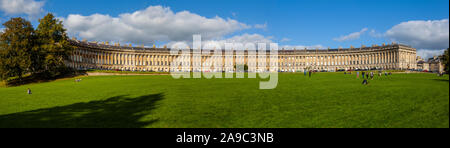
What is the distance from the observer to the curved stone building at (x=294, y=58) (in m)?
126

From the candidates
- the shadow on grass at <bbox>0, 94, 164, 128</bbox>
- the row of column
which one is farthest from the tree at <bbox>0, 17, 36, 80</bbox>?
the row of column

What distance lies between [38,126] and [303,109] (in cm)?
1415

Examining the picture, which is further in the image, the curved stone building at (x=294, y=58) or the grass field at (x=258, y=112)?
the curved stone building at (x=294, y=58)

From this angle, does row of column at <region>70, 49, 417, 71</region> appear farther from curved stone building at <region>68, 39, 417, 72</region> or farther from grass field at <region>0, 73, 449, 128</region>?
grass field at <region>0, 73, 449, 128</region>

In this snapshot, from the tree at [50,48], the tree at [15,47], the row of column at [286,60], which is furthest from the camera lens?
the row of column at [286,60]

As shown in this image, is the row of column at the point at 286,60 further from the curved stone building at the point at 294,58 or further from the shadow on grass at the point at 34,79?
the shadow on grass at the point at 34,79

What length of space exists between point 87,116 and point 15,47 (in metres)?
47.1

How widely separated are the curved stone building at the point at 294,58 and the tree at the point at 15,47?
195ft

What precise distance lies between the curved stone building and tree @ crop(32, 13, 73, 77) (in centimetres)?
5286

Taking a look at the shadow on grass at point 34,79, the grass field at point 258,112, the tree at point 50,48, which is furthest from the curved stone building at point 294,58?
the grass field at point 258,112

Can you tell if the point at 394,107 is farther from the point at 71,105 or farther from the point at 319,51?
the point at 319,51
